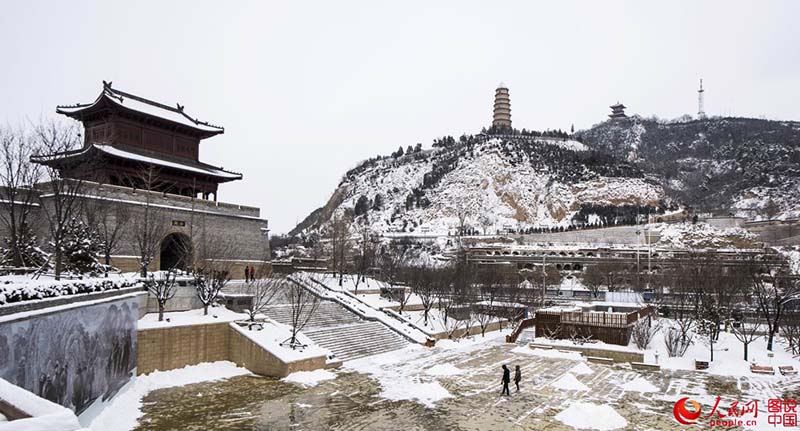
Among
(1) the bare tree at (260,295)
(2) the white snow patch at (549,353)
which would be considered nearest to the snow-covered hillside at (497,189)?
(1) the bare tree at (260,295)

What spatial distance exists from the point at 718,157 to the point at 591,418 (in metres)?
123

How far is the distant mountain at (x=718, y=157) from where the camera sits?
87125mm

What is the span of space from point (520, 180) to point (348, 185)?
37.1 metres

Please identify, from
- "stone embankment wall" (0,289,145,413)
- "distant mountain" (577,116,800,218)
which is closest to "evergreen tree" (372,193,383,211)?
"distant mountain" (577,116,800,218)

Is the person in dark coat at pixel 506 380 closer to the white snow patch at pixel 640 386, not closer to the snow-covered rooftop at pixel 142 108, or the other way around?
the white snow patch at pixel 640 386

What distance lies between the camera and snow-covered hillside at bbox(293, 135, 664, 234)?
307 ft

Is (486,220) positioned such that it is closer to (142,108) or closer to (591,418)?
(142,108)

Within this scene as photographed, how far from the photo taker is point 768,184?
88.6m

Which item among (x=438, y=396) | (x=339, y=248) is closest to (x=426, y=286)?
(x=438, y=396)

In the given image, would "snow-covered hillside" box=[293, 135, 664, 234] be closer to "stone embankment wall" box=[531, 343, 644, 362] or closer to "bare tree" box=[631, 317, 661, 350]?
"bare tree" box=[631, 317, 661, 350]

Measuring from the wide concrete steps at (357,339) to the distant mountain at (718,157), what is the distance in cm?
6922

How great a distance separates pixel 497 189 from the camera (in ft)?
322

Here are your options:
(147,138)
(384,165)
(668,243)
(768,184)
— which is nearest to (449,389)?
(147,138)

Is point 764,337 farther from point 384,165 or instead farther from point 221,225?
point 384,165
